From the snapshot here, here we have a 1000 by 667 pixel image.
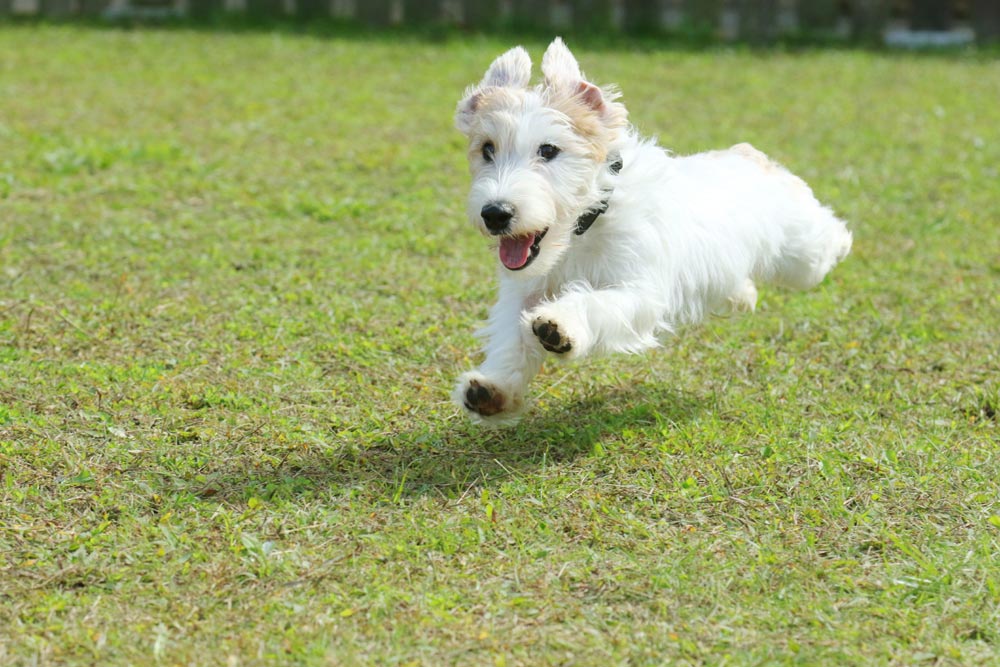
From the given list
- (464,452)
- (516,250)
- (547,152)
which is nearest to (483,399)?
(464,452)

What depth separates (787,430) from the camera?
16.2ft

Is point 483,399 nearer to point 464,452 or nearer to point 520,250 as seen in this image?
point 464,452

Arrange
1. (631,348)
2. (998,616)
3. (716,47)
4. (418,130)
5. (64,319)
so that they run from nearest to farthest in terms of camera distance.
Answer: (998,616), (631,348), (64,319), (418,130), (716,47)

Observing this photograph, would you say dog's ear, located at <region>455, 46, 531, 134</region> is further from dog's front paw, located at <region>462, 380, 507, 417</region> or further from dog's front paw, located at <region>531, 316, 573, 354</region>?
dog's front paw, located at <region>462, 380, 507, 417</region>

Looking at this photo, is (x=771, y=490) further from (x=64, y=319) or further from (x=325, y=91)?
(x=325, y=91)

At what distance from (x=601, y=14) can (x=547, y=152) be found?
12.2 meters

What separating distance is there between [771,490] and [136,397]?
263 cm

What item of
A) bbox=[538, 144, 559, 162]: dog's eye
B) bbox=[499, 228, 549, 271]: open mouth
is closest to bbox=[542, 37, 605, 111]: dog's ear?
bbox=[538, 144, 559, 162]: dog's eye

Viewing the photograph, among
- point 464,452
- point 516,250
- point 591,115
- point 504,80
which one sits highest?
point 504,80

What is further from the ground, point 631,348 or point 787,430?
point 631,348

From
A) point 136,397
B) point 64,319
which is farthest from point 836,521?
point 64,319

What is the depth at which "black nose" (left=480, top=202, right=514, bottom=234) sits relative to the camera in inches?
169

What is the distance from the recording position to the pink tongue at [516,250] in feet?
14.7

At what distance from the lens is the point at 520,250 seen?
448cm
